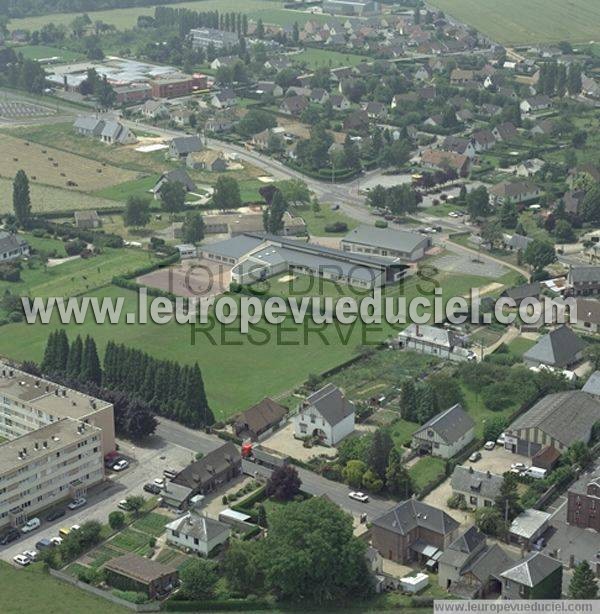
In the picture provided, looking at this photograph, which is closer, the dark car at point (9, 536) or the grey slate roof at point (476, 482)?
the dark car at point (9, 536)

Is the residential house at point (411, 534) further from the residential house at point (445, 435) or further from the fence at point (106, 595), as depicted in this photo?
the fence at point (106, 595)

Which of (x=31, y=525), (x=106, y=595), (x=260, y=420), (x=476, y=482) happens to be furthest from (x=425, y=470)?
(x=31, y=525)

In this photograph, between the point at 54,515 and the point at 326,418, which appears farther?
the point at 326,418

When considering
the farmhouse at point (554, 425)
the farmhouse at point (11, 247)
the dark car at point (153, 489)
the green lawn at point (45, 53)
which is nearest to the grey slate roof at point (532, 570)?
the farmhouse at point (554, 425)

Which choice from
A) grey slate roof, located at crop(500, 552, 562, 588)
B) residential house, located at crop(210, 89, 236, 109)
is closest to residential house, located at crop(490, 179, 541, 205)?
residential house, located at crop(210, 89, 236, 109)

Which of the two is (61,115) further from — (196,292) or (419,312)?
(419,312)

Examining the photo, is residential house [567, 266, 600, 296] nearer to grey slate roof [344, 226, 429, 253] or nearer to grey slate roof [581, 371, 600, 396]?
grey slate roof [344, 226, 429, 253]

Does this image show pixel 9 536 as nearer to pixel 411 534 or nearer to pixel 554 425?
pixel 411 534
